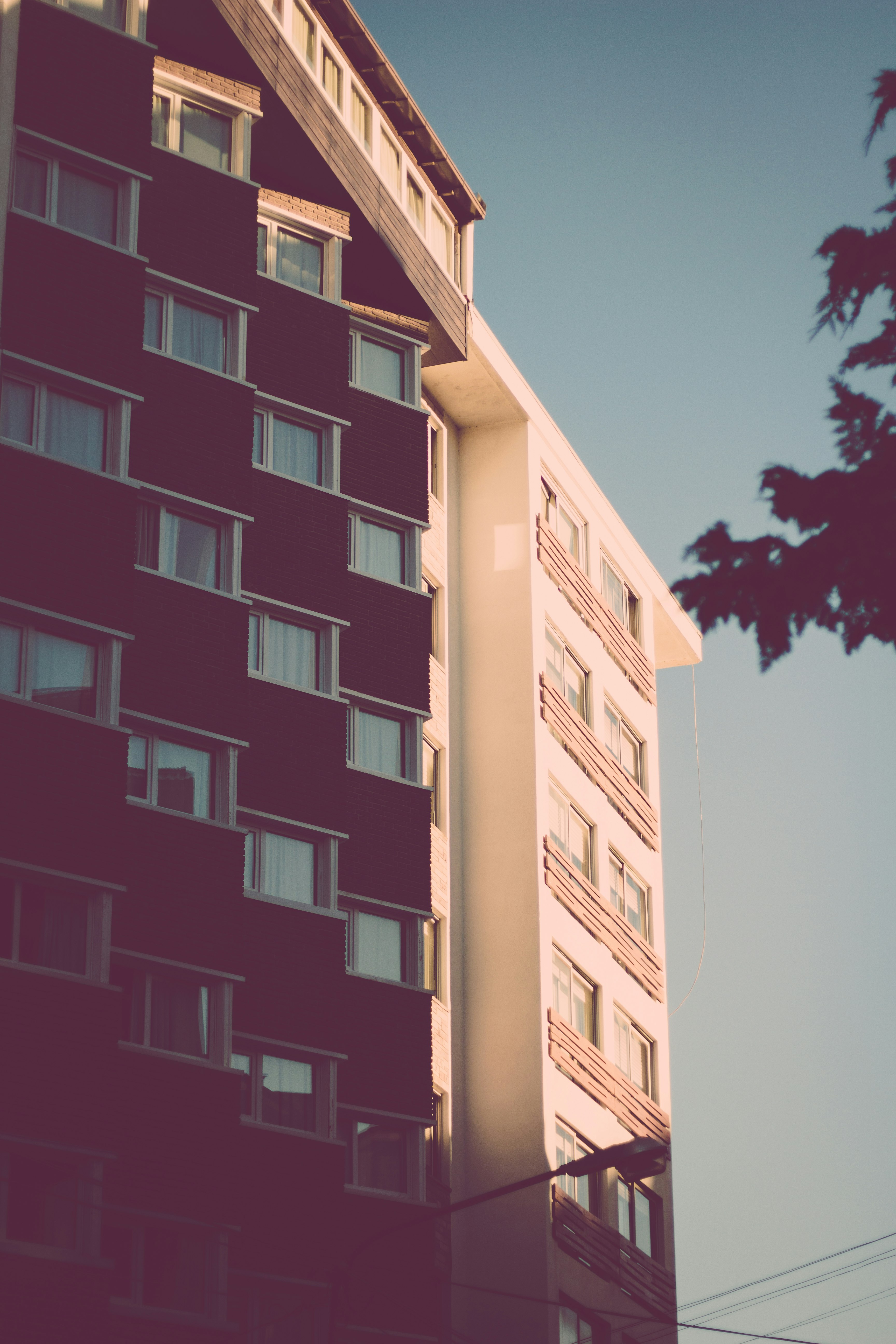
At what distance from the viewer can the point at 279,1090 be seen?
26453 mm

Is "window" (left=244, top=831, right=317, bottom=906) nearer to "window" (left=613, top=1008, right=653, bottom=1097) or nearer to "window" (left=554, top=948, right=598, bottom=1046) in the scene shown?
"window" (left=554, top=948, right=598, bottom=1046)

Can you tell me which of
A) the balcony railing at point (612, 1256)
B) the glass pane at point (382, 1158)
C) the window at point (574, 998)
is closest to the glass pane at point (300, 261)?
the glass pane at point (382, 1158)

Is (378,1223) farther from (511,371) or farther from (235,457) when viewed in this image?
(511,371)

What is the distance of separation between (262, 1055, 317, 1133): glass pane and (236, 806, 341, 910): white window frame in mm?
2203

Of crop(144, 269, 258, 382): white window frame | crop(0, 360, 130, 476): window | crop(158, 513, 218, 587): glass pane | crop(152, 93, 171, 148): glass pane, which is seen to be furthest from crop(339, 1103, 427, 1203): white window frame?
crop(152, 93, 171, 148): glass pane

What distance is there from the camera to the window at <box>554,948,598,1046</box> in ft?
129

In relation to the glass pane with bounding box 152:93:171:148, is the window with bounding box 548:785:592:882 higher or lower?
lower

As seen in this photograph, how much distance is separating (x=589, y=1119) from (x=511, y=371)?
16.0m

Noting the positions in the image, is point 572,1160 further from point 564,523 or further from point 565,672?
point 564,523

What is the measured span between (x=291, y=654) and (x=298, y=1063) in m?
6.13

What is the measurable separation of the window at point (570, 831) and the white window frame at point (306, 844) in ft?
41.9

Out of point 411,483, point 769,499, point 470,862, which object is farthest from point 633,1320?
point 769,499

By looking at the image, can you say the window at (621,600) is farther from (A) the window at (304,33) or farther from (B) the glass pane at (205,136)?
(B) the glass pane at (205,136)

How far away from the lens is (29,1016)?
2262cm
